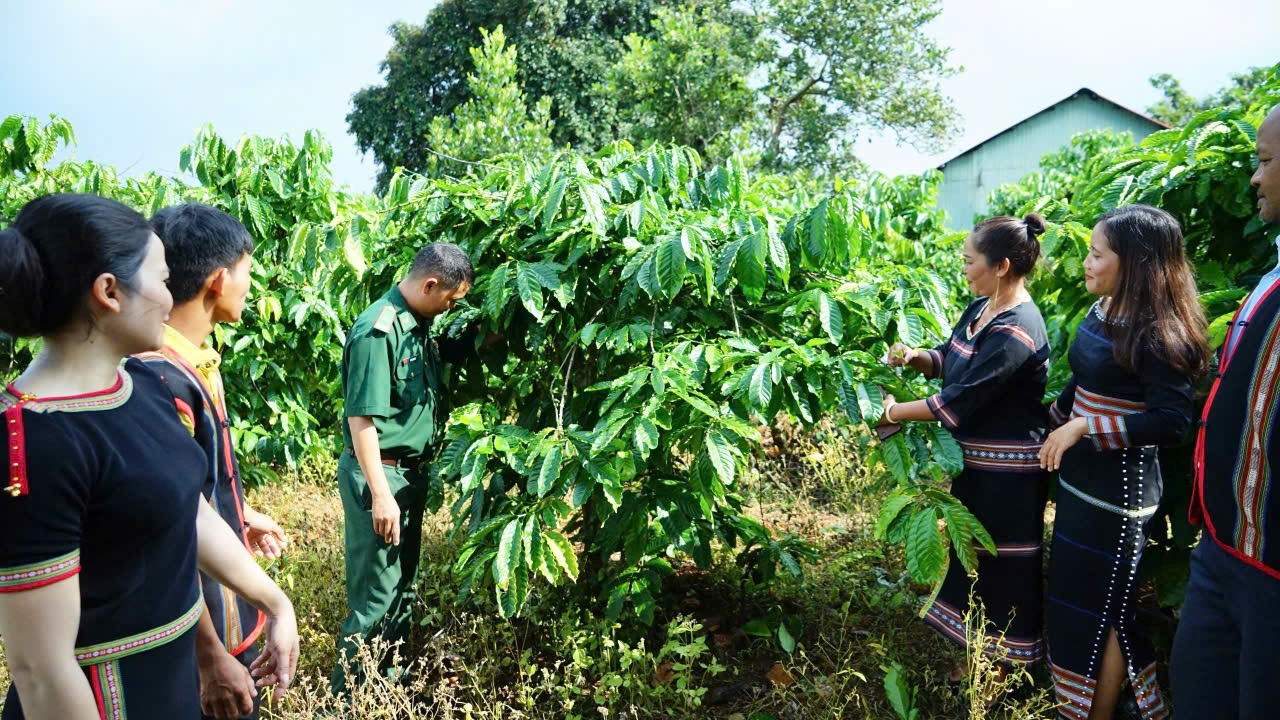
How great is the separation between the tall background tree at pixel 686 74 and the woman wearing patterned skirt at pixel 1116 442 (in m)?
12.9

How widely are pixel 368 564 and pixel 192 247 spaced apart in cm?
134

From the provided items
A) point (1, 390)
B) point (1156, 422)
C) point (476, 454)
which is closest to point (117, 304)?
point (1, 390)

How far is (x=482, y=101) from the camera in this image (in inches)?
643

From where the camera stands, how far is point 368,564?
2.83 m

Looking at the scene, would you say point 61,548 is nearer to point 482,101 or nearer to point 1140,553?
point 1140,553

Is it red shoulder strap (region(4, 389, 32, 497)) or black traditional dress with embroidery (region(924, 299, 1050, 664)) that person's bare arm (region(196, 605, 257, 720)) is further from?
black traditional dress with embroidery (region(924, 299, 1050, 664))

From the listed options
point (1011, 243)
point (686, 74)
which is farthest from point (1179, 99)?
point (1011, 243)

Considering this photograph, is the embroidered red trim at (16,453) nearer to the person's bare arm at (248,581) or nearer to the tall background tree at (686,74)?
the person's bare arm at (248,581)

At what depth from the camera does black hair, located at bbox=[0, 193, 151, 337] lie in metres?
1.21

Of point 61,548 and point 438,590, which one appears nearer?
point 61,548

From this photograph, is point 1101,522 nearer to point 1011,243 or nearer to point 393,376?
point 1011,243

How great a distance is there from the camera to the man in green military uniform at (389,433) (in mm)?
2721

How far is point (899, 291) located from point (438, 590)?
6.98 feet

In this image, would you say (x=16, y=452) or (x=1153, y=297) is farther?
(x=1153, y=297)
